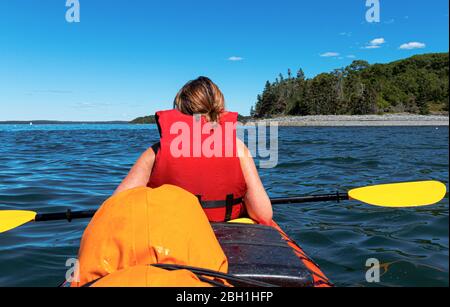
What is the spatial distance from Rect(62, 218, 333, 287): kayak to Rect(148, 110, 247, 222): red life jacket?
335mm

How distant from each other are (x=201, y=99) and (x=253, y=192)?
88cm

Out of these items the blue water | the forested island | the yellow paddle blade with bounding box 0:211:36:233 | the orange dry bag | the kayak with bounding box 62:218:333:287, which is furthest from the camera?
the forested island

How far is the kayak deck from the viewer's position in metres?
1.95

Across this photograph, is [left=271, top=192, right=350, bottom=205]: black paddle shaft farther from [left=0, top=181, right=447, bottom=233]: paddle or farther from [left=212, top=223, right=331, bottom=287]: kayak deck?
[left=212, top=223, right=331, bottom=287]: kayak deck

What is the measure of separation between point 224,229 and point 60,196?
5384mm

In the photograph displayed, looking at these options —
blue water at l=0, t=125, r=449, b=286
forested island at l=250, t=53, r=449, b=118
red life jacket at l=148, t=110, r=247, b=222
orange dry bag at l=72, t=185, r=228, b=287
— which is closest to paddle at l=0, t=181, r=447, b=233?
blue water at l=0, t=125, r=449, b=286

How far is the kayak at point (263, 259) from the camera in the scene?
76.6 inches

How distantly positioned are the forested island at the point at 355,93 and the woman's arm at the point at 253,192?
205ft

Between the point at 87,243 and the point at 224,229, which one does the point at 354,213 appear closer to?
the point at 224,229

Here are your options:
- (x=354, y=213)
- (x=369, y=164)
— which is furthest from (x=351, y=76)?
(x=354, y=213)

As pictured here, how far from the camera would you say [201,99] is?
115 inches

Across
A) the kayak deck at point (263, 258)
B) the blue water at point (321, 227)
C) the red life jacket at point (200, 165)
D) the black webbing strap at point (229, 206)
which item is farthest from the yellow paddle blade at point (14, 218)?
the kayak deck at point (263, 258)

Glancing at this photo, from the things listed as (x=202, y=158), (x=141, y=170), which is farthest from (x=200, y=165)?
(x=141, y=170)

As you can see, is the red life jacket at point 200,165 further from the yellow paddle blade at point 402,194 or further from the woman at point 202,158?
the yellow paddle blade at point 402,194
